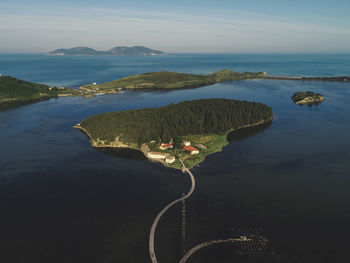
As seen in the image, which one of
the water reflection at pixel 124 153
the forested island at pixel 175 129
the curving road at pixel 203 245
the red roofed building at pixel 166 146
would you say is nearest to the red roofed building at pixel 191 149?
the forested island at pixel 175 129

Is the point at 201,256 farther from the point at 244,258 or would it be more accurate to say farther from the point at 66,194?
the point at 66,194

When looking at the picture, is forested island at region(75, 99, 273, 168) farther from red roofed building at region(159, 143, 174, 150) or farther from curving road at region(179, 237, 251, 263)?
curving road at region(179, 237, 251, 263)

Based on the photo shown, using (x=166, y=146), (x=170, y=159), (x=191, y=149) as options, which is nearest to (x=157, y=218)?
(x=170, y=159)

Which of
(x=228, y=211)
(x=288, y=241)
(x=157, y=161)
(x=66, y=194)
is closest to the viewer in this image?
(x=288, y=241)

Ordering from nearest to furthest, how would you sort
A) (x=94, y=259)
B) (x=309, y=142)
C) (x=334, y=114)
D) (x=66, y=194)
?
(x=94, y=259), (x=66, y=194), (x=309, y=142), (x=334, y=114)

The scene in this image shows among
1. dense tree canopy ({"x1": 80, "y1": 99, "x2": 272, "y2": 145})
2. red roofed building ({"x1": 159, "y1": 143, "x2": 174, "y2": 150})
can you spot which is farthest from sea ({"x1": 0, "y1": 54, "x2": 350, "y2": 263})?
red roofed building ({"x1": 159, "y1": 143, "x2": 174, "y2": 150})

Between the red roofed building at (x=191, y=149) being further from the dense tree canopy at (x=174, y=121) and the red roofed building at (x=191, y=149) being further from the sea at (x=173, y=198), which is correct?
the dense tree canopy at (x=174, y=121)

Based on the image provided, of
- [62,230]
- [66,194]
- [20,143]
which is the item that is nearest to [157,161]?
[66,194]

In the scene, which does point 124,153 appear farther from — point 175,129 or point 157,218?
point 157,218
